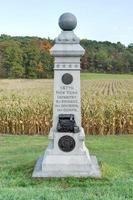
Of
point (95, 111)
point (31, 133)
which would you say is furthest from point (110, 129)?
point (31, 133)

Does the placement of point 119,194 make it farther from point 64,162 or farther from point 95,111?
point 95,111

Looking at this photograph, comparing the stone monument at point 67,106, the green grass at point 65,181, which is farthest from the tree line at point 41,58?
the stone monument at point 67,106

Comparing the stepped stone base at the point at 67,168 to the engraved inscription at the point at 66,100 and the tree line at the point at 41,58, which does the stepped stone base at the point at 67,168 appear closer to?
the engraved inscription at the point at 66,100

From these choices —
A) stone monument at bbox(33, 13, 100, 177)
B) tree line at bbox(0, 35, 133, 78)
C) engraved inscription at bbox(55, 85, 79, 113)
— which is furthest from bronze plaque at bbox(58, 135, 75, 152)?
tree line at bbox(0, 35, 133, 78)

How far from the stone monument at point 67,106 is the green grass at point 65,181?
1.65 feet

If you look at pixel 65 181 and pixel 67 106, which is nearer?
pixel 65 181

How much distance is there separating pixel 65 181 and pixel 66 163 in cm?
55

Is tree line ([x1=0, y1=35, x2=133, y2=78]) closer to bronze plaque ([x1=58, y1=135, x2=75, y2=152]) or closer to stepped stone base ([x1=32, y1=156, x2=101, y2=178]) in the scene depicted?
bronze plaque ([x1=58, y1=135, x2=75, y2=152])

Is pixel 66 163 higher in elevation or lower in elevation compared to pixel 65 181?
higher

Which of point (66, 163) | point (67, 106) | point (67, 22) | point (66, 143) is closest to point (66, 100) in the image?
point (67, 106)

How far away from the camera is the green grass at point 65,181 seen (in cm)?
811

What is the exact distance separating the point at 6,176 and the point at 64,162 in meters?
1.15

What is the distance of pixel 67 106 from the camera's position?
10156 millimetres

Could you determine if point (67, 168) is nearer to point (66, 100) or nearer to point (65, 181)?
point (65, 181)
